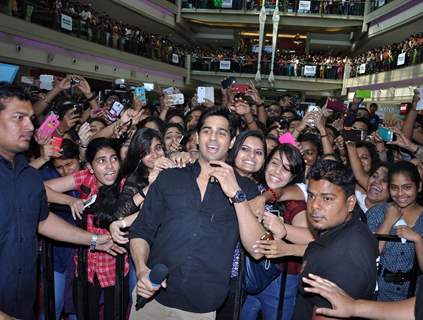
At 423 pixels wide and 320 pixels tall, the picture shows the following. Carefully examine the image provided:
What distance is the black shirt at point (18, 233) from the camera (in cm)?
201

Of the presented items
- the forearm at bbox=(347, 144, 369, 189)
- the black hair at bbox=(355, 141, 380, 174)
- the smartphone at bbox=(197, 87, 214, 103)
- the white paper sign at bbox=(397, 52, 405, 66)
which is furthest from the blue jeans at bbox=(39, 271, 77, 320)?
the white paper sign at bbox=(397, 52, 405, 66)

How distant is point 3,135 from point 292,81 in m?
21.3

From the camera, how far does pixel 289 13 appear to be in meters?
22.1

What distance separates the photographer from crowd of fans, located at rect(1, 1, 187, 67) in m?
11.8

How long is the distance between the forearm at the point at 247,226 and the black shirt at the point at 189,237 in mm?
111

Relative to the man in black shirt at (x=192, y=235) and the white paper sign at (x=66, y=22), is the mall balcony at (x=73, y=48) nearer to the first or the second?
the white paper sign at (x=66, y=22)

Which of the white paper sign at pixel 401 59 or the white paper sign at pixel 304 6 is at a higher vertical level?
the white paper sign at pixel 304 6

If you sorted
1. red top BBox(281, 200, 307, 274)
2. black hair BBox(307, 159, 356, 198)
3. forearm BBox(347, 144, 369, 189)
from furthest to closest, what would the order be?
forearm BBox(347, 144, 369, 189), red top BBox(281, 200, 307, 274), black hair BBox(307, 159, 356, 198)

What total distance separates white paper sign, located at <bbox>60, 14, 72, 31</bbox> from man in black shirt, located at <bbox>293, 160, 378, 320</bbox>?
13359mm

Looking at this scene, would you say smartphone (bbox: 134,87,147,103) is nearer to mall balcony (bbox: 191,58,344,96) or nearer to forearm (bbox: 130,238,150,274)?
forearm (bbox: 130,238,150,274)

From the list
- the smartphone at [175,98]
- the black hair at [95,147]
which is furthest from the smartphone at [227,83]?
the black hair at [95,147]

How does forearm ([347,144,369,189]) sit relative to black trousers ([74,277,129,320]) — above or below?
above

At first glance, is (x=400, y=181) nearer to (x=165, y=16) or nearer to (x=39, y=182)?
(x=39, y=182)

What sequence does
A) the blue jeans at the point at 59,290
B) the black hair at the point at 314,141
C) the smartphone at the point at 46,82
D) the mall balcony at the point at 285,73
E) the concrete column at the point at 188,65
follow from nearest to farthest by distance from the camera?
the blue jeans at the point at 59,290 → the black hair at the point at 314,141 → the smartphone at the point at 46,82 → the mall balcony at the point at 285,73 → the concrete column at the point at 188,65
